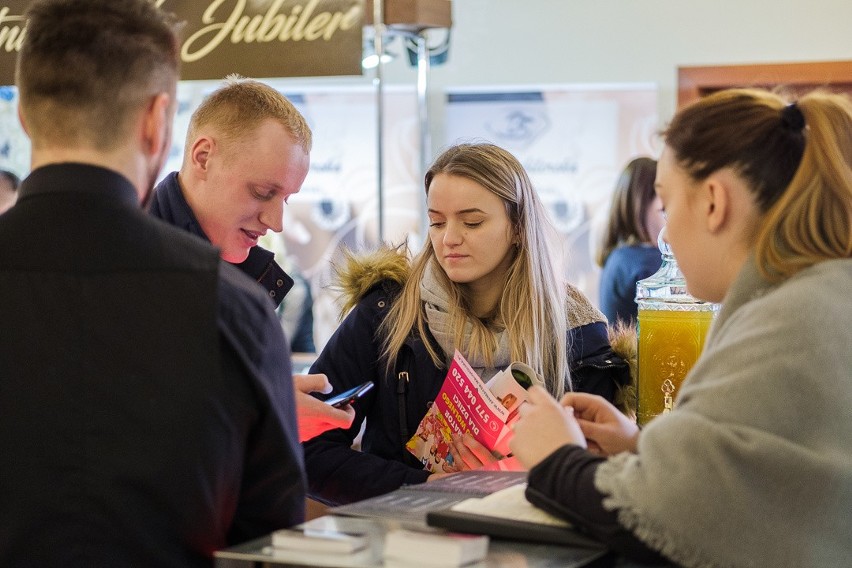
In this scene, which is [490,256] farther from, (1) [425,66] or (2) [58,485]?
(1) [425,66]

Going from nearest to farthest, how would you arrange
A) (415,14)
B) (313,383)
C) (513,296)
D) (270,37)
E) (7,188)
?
(313,383) → (513,296) → (270,37) → (415,14) → (7,188)

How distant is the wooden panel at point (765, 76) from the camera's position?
5281 millimetres

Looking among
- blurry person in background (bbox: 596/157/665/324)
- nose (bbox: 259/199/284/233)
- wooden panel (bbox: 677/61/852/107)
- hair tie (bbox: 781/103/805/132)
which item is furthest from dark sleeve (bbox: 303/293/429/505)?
wooden panel (bbox: 677/61/852/107)

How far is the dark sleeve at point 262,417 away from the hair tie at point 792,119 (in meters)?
0.82

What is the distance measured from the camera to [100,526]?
142 centimetres

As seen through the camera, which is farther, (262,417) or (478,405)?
(478,405)

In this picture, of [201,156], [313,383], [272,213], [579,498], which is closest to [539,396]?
[579,498]

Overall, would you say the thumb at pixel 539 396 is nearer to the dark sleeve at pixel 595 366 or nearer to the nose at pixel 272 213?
the dark sleeve at pixel 595 366

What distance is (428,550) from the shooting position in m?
1.38

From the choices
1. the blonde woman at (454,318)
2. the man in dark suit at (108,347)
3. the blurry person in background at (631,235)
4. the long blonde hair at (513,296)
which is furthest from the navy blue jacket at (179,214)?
the blurry person in background at (631,235)

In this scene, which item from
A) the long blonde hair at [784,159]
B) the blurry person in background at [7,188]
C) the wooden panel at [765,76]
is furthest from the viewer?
the wooden panel at [765,76]

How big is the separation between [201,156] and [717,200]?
4.52 feet

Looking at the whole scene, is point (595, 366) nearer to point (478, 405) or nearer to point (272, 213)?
point (478, 405)

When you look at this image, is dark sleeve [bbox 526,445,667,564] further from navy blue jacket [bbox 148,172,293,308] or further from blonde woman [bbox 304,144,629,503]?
navy blue jacket [bbox 148,172,293,308]
